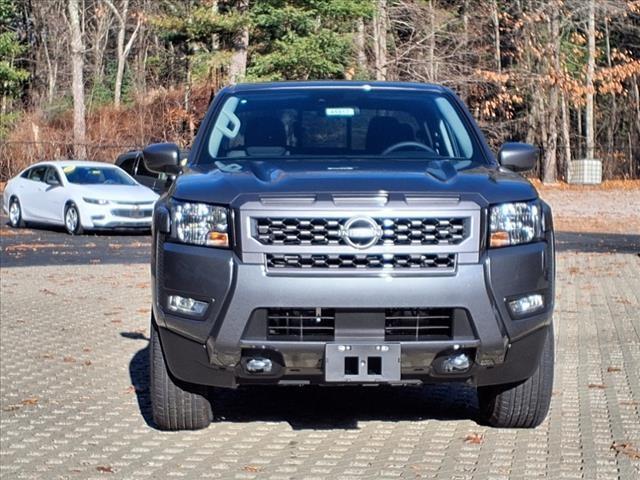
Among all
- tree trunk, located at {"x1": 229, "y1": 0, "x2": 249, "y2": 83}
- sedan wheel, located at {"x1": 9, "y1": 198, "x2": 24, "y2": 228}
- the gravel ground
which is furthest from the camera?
tree trunk, located at {"x1": 229, "y1": 0, "x2": 249, "y2": 83}

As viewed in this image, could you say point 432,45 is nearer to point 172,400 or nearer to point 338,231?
point 172,400

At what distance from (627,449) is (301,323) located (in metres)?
1.91

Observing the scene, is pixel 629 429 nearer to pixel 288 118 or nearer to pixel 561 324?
pixel 288 118

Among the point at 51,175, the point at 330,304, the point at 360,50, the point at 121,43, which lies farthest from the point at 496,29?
the point at 330,304

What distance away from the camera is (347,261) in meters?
6.18

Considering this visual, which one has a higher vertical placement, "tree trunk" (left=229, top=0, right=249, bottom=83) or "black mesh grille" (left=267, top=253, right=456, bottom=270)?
"tree trunk" (left=229, top=0, right=249, bottom=83)

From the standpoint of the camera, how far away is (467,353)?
20.8 ft

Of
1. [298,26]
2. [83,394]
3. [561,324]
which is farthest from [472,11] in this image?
[83,394]

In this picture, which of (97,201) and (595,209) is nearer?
(97,201)

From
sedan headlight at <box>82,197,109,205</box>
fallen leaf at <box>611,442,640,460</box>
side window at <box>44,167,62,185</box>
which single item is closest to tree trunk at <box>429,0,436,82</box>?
side window at <box>44,167,62,185</box>

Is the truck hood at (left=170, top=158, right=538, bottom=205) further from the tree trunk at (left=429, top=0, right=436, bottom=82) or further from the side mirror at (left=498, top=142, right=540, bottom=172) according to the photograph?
the tree trunk at (left=429, top=0, right=436, bottom=82)

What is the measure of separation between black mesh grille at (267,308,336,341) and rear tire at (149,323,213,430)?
0.89m

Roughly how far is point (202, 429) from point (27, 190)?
2108cm

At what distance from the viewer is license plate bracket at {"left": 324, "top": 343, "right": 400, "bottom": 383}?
6172mm
